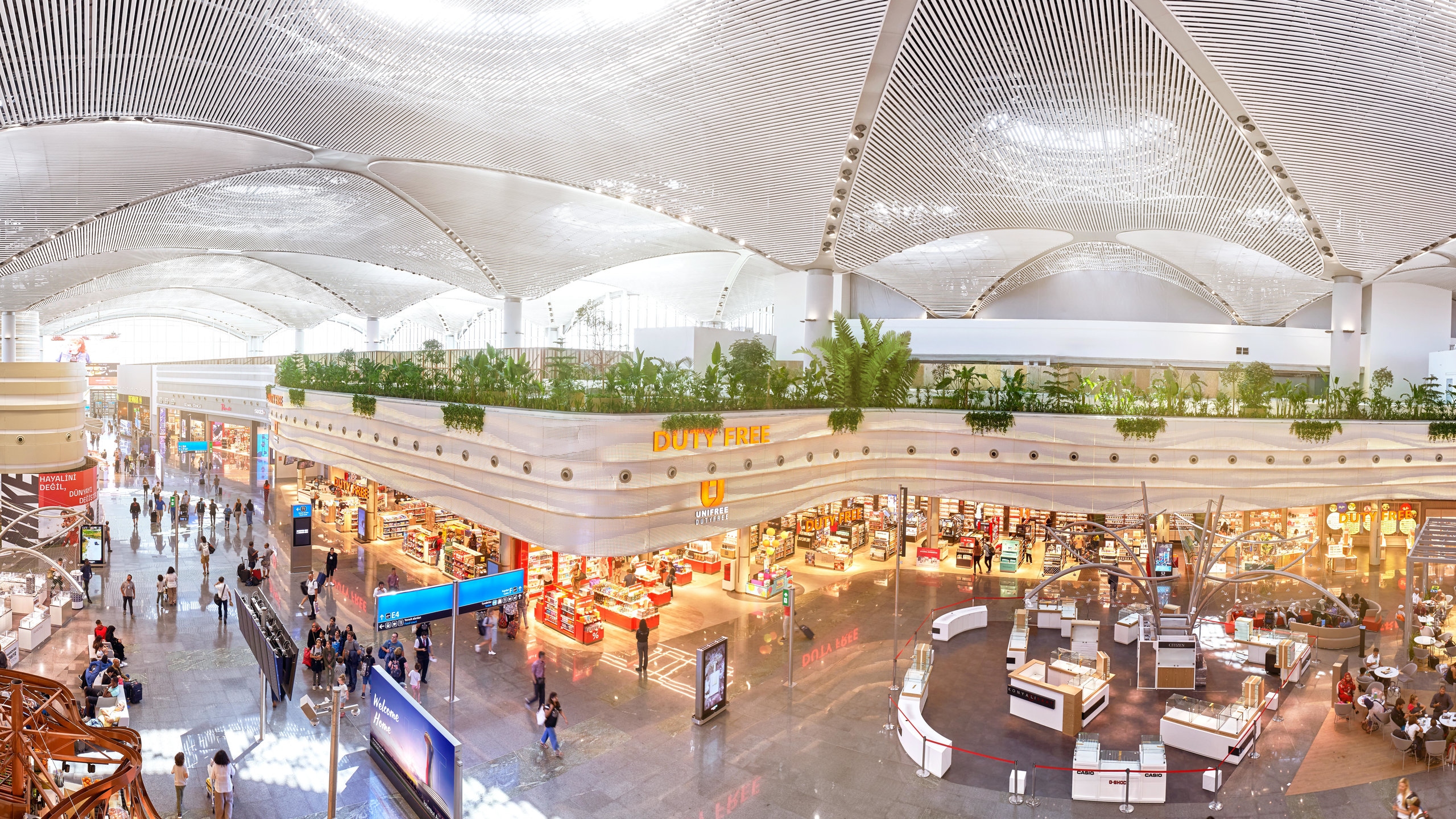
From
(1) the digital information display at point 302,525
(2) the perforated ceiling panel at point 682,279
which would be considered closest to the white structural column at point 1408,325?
(2) the perforated ceiling panel at point 682,279

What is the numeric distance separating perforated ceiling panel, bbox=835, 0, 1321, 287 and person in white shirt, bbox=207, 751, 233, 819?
16.8 meters

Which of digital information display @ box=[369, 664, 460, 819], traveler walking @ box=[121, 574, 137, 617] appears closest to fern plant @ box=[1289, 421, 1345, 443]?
digital information display @ box=[369, 664, 460, 819]

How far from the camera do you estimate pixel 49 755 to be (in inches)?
142

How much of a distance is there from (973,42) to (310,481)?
3148 cm

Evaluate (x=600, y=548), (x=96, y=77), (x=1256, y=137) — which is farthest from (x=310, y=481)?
(x=1256, y=137)

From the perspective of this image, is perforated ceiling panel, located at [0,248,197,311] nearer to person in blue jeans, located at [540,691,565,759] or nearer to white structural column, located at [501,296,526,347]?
white structural column, located at [501,296,526,347]

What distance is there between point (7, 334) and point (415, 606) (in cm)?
5068

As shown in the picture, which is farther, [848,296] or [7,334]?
[7,334]

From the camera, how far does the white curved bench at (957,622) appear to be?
18.7 metres

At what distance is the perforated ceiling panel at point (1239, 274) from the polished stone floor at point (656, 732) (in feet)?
54.7

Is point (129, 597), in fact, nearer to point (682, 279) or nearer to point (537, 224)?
point (537, 224)

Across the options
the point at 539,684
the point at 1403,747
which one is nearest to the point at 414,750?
the point at 539,684

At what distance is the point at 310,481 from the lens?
114 ft

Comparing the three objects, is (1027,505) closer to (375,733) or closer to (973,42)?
(973,42)
